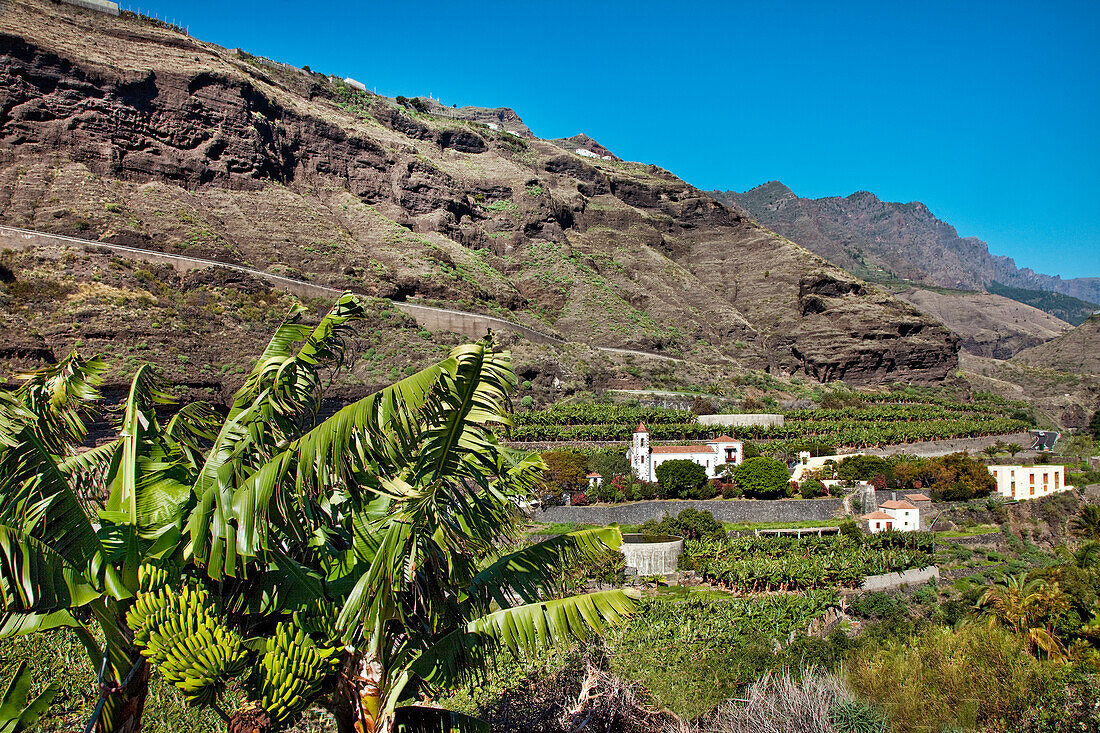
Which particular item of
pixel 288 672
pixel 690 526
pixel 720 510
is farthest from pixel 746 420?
pixel 288 672

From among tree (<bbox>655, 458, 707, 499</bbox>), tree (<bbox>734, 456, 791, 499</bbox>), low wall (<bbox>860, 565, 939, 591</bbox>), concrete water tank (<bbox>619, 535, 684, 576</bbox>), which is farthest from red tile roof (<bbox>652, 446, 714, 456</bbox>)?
low wall (<bbox>860, 565, 939, 591</bbox>)

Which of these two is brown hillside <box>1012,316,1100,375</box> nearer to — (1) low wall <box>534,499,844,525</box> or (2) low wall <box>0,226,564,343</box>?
(2) low wall <box>0,226,564,343</box>

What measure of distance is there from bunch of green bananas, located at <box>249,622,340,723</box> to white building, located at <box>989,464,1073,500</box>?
140ft

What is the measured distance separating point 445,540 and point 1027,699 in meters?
11.9

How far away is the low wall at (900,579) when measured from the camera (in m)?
27.8

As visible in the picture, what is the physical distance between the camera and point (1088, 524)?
33250 mm

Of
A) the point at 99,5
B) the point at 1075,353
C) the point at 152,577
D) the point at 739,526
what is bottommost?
the point at 739,526

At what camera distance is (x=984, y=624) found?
1938cm

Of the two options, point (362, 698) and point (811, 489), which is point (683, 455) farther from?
point (362, 698)

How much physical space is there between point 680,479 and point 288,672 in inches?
1355

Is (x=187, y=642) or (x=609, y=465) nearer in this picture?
(x=187, y=642)

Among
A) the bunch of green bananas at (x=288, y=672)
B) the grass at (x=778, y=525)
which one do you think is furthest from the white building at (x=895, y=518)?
the bunch of green bananas at (x=288, y=672)

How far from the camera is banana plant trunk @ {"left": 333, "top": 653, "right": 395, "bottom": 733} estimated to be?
4.83 meters

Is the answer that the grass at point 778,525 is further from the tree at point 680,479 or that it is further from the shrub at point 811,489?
the tree at point 680,479
